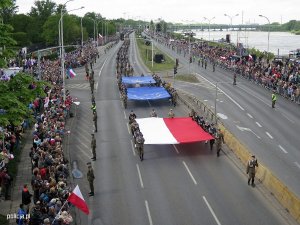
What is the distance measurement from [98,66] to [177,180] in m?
57.3

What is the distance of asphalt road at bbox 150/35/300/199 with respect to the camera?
26472 mm

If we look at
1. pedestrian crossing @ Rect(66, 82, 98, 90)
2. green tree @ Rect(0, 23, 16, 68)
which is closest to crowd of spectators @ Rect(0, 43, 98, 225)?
green tree @ Rect(0, 23, 16, 68)

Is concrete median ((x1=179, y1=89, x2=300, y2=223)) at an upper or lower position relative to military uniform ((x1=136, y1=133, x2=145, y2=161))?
lower

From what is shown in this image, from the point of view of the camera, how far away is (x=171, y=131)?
2933 cm

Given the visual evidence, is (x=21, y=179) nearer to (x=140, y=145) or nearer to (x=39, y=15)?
(x=140, y=145)

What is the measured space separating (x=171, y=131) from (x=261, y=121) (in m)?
10.8

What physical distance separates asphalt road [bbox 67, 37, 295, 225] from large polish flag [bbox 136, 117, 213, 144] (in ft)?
2.79

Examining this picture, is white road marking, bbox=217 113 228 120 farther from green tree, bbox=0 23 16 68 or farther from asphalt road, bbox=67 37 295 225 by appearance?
green tree, bbox=0 23 16 68

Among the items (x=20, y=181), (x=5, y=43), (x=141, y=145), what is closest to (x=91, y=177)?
(x=20, y=181)

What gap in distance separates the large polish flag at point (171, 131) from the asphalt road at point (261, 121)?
3.69 metres

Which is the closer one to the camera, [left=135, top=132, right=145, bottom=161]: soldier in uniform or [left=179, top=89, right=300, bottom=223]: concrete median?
[left=179, top=89, right=300, bottom=223]: concrete median

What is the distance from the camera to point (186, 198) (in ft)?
67.9

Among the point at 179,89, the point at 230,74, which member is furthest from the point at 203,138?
the point at 230,74

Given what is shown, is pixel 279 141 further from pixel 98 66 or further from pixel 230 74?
pixel 98 66
